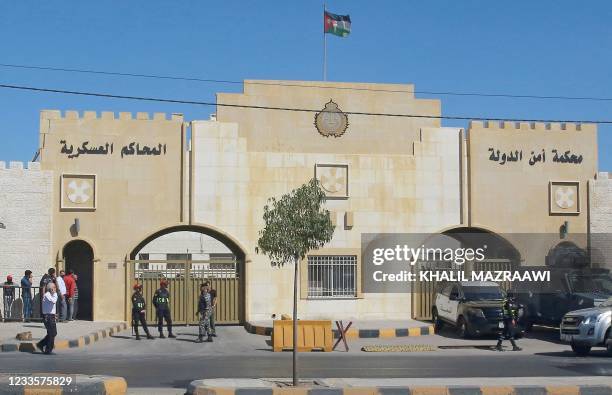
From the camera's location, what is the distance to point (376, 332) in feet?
87.4

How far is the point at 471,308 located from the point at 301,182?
25.7 ft

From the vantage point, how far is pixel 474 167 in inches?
1234

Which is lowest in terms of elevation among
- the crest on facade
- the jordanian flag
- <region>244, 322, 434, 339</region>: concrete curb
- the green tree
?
<region>244, 322, 434, 339</region>: concrete curb

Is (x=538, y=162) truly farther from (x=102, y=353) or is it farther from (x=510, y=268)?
(x=102, y=353)

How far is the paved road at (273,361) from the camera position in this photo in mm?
17438

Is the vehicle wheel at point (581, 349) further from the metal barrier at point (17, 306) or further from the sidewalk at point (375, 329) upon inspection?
the metal barrier at point (17, 306)

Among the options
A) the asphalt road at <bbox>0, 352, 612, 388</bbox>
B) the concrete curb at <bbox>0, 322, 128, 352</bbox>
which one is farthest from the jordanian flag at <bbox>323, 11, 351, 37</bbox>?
the asphalt road at <bbox>0, 352, 612, 388</bbox>

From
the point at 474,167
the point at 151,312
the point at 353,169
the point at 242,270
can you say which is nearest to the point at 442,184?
the point at 474,167

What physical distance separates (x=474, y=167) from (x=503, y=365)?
12913 mm

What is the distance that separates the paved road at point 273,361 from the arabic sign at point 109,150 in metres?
6.63

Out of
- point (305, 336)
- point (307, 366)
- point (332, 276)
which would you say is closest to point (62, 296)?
point (305, 336)

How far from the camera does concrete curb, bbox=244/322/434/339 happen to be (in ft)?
86.7

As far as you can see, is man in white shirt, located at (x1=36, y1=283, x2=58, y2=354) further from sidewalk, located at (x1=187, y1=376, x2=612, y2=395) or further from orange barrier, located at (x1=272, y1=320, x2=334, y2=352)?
sidewalk, located at (x1=187, y1=376, x2=612, y2=395)

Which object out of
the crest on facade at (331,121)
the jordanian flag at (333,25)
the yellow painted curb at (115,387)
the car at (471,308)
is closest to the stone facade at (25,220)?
the crest on facade at (331,121)
